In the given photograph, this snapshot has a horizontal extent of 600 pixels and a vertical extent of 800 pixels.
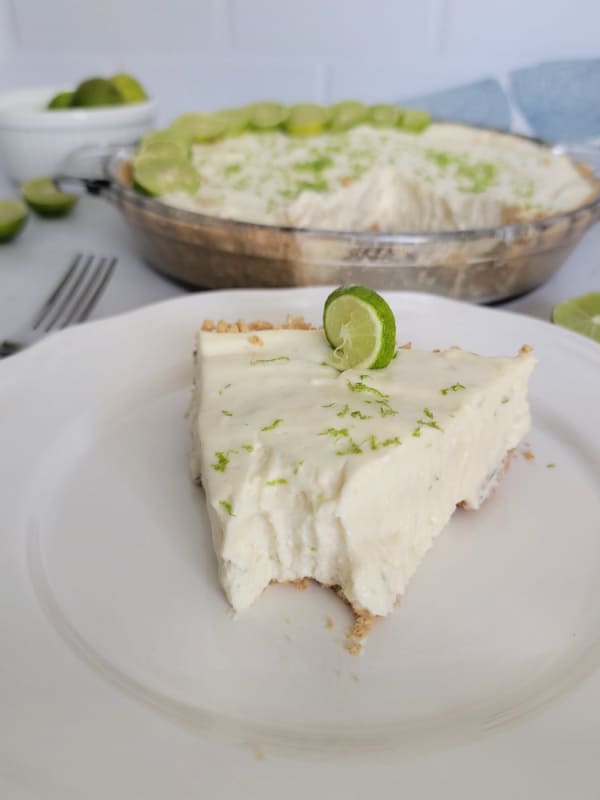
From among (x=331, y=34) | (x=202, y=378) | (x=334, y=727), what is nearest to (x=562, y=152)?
(x=331, y=34)

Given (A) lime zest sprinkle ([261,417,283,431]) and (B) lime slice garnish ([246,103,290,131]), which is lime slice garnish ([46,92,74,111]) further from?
(A) lime zest sprinkle ([261,417,283,431])

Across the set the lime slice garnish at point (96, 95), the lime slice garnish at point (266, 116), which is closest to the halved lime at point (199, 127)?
the lime slice garnish at point (266, 116)

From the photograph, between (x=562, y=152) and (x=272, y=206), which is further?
(x=562, y=152)

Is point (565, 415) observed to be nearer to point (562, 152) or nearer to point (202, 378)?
point (202, 378)

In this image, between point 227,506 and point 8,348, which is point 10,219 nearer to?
point 8,348

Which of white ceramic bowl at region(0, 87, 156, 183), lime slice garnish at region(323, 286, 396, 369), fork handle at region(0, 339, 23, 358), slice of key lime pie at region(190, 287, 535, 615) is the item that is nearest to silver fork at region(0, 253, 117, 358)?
fork handle at region(0, 339, 23, 358)

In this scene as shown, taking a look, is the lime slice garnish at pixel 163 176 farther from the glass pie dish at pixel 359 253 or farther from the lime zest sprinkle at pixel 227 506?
the lime zest sprinkle at pixel 227 506
